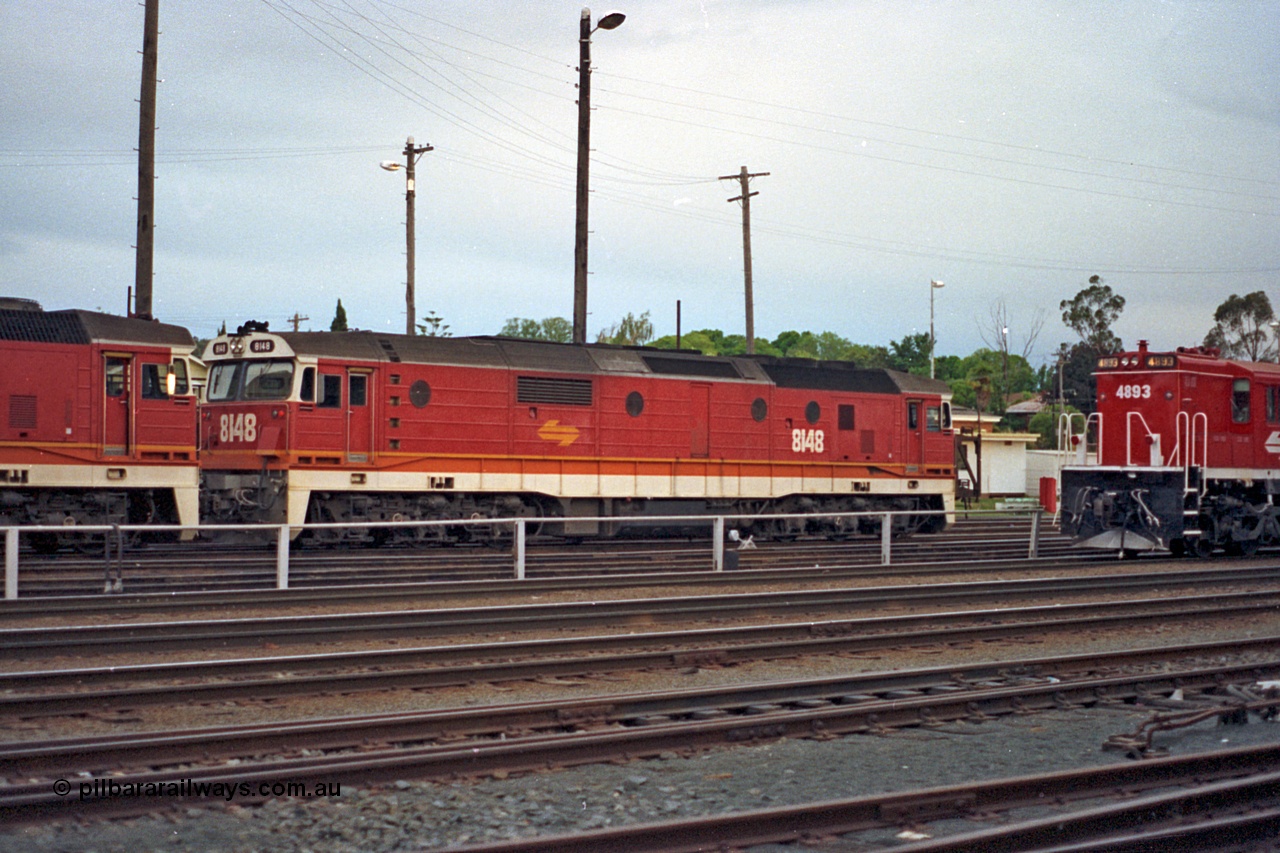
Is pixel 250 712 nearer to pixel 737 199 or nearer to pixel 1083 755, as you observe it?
pixel 1083 755

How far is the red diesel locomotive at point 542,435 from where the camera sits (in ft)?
67.3

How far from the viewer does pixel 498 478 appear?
22156 mm

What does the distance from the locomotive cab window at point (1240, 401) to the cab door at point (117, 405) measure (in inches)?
765

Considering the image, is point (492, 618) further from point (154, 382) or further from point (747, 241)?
point (747, 241)

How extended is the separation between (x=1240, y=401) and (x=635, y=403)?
11.3 metres

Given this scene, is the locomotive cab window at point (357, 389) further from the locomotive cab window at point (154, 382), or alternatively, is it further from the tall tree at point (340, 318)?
the tall tree at point (340, 318)

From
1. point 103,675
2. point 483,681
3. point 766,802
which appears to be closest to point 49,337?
point 103,675

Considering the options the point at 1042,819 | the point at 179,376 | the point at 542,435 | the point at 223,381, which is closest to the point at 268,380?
the point at 223,381

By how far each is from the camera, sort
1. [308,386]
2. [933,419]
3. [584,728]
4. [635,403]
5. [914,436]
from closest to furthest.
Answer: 1. [584,728]
2. [308,386]
3. [635,403]
4. [914,436]
5. [933,419]

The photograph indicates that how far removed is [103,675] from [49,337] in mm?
11507

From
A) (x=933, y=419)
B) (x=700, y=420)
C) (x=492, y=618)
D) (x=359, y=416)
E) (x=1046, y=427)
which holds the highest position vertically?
(x=1046, y=427)

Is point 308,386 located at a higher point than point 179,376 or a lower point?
lower
